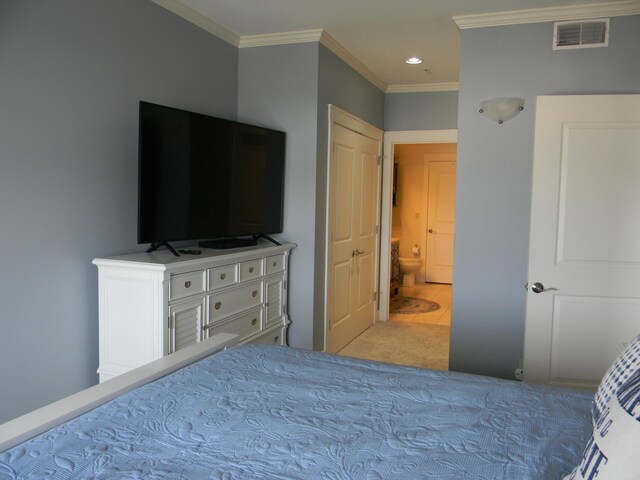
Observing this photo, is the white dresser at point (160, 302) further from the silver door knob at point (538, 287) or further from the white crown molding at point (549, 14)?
the white crown molding at point (549, 14)

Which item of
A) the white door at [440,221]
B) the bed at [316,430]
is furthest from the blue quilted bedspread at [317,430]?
the white door at [440,221]

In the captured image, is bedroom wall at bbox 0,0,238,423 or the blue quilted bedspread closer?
the blue quilted bedspread

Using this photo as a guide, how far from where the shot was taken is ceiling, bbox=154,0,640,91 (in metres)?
3.36

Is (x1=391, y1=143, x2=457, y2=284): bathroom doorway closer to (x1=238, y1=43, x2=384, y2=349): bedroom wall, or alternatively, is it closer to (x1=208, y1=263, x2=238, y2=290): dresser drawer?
(x1=238, y1=43, x2=384, y2=349): bedroom wall

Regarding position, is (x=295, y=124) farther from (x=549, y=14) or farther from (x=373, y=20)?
(x=549, y=14)

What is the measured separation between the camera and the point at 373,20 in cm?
372

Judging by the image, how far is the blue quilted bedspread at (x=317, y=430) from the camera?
1.19m

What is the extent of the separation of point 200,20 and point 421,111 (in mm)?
2752

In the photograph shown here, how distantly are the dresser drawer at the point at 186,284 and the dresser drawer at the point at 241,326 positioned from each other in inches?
10.8

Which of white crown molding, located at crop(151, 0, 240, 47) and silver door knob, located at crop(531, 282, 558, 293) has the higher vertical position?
white crown molding, located at crop(151, 0, 240, 47)

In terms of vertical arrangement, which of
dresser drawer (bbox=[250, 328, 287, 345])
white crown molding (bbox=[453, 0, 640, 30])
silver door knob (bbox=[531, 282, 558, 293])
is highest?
white crown molding (bbox=[453, 0, 640, 30])

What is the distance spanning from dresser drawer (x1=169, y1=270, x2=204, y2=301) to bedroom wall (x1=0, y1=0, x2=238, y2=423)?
50cm

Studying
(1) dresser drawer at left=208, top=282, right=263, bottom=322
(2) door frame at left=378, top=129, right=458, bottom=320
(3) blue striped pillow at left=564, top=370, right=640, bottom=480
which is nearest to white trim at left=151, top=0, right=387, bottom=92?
(2) door frame at left=378, top=129, right=458, bottom=320

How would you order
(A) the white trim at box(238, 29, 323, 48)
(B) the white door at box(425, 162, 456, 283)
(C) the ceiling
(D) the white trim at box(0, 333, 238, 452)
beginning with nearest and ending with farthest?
(D) the white trim at box(0, 333, 238, 452)
(C) the ceiling
(A) the white trim at box(238, 29, 323, 48)
(B) the white door at box(425, 162, 456, 283)
